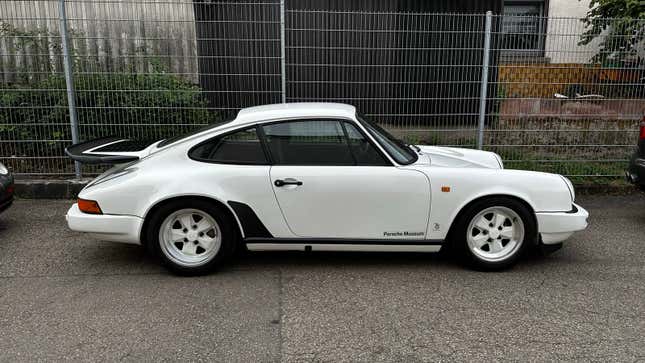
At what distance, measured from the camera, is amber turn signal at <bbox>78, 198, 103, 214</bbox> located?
14.1ft

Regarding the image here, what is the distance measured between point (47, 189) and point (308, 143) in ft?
13.4

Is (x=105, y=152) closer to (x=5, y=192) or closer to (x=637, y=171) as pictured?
(x=5, y=192)

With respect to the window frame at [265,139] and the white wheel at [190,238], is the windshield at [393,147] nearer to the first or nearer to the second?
the window frame at [265,139]

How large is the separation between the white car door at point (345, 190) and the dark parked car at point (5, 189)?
293 centimetres

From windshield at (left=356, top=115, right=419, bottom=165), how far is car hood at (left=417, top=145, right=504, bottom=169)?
0.10 meters

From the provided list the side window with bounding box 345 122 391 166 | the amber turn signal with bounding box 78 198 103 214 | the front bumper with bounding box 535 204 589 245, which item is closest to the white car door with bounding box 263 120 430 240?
the side window with bounding box 345 122 391 166

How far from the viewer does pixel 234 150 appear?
444 cm

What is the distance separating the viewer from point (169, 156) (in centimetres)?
442

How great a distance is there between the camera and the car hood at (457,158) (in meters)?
4.58

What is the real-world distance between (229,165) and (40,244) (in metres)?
2.28

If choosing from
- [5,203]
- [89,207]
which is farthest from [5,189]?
[89,207]

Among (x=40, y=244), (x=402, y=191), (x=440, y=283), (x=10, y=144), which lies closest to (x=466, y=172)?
(x=402, y=191)

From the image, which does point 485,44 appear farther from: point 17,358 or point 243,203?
point 17,358

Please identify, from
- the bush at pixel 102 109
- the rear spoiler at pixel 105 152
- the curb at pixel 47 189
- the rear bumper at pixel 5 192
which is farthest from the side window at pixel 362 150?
the curb at pixel 47 189
